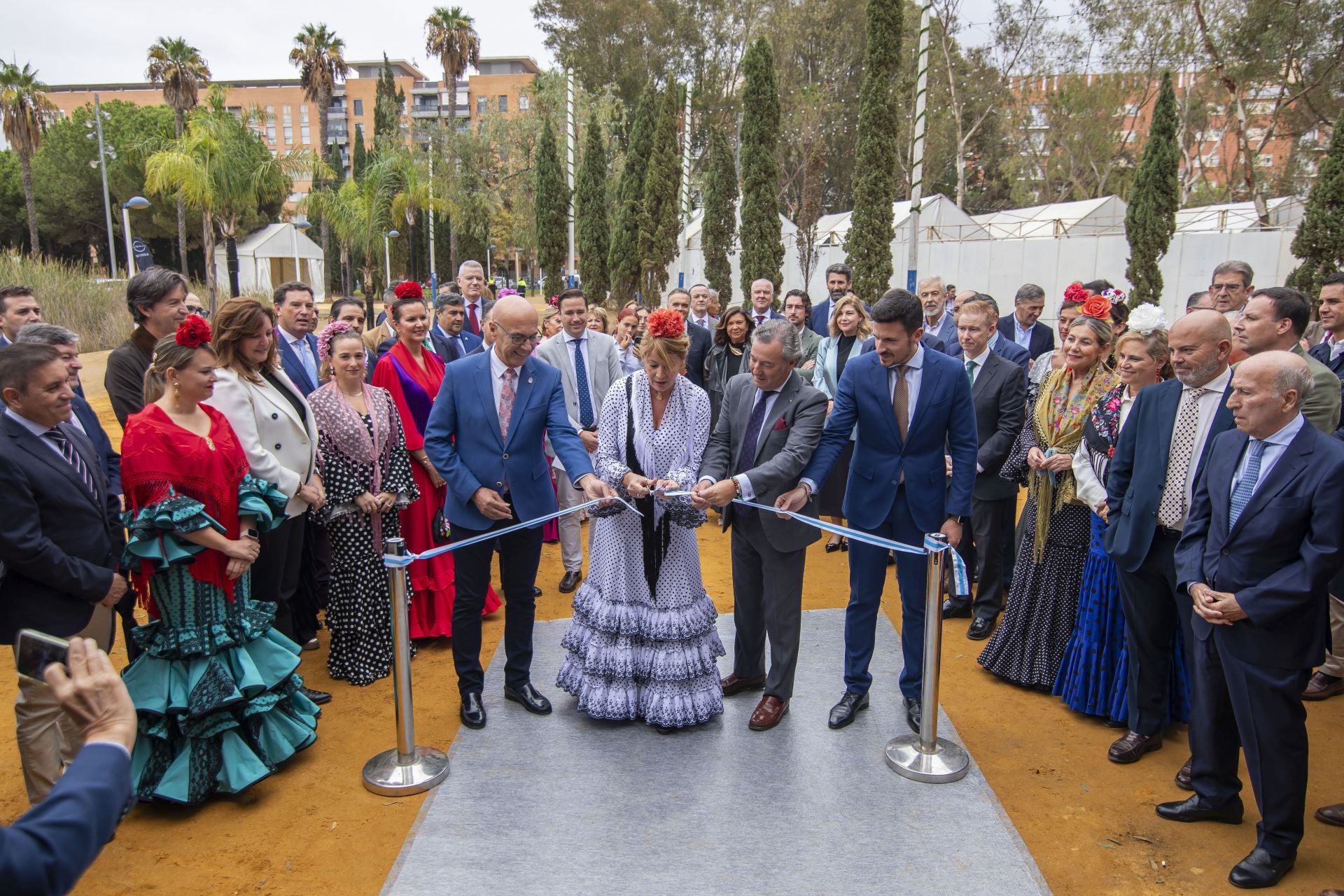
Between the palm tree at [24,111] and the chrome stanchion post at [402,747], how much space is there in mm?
38416

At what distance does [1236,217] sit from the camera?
984 inches

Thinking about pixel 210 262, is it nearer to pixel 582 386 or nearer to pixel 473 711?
Answer: pixel 582 386

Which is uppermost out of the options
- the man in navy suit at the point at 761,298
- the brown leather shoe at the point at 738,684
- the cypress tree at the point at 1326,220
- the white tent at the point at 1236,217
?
the white tent at the point at 1236,217

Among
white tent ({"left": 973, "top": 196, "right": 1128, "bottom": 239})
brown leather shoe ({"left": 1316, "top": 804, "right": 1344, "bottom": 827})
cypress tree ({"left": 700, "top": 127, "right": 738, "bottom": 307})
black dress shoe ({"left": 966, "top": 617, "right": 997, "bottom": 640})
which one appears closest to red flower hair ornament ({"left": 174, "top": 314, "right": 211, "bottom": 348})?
black dress shoe ({"left": 966, "top": 617, "right": 997, "bottom": 640})

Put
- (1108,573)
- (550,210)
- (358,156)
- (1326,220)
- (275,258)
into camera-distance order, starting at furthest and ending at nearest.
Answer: (358,156) < (275,258) < (550,210) < (1326,220) < (1108,573)

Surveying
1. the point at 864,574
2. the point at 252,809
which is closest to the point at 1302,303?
the point at 864,574

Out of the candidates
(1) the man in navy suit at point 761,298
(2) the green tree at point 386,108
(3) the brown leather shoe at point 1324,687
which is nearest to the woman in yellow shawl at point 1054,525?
(3) the brown leather shoe at point 1324,687

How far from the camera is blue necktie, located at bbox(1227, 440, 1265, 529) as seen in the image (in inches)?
130

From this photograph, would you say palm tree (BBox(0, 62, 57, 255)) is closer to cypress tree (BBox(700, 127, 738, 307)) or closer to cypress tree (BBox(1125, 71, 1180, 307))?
cypress tree (BBox(700, 127, 738, 307))

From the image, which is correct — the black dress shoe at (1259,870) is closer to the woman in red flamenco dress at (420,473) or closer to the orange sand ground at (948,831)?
the orange sand ground at (948,831)

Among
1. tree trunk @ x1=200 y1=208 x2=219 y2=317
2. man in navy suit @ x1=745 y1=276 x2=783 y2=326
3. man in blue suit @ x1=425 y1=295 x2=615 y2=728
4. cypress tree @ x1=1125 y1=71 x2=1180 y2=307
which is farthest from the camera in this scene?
tree trunk @ x1=200 y1=208 x2=219 y2=317

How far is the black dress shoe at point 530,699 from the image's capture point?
15.3 ft

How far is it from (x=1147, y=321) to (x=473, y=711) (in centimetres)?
399

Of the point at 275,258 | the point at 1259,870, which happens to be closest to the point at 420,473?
the point at 1259,870
